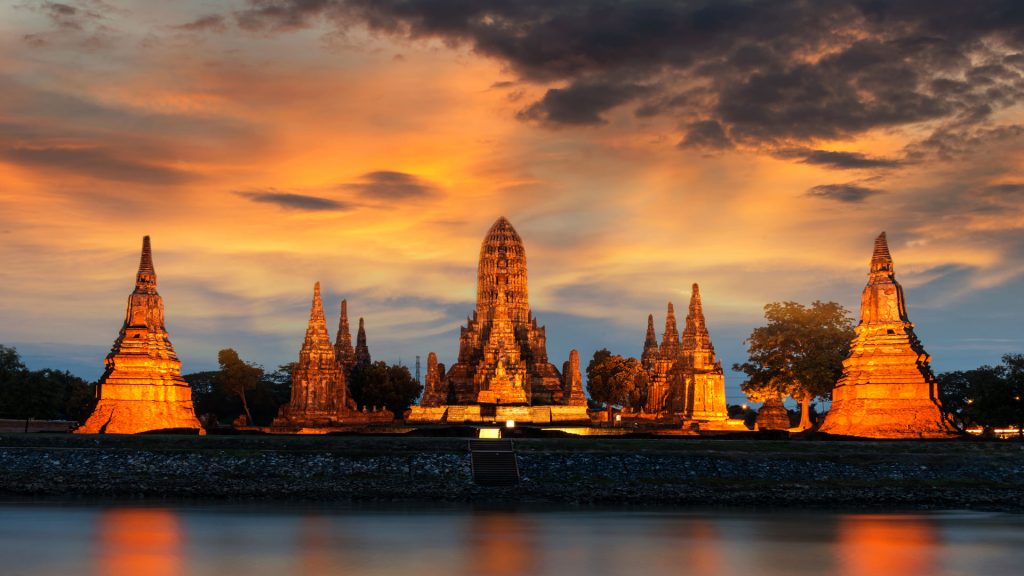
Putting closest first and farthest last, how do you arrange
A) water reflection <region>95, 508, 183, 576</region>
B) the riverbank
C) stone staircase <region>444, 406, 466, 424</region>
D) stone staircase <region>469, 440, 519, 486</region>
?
1. water reflection <region>95, 508, 183, 576</region>
2. the riverbank
3. stone staircase <region>469, 440, 519, 486</region>
4. stone staircase <region>444, 406, 466, 424</region>

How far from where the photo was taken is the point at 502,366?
12431cm

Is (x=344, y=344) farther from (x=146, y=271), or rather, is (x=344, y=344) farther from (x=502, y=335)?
(x=146, y=271)

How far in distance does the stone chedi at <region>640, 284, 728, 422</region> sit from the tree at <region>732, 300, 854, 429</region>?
3284 mm

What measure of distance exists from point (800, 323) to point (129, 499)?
5322cm

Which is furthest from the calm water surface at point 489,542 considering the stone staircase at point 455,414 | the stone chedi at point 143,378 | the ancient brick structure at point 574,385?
the ancient brick structure at point 574,385

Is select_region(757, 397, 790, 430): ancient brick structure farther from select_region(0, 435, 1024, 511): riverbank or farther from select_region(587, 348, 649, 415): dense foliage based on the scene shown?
select_region(587, 348, 649, 415): dense foliage

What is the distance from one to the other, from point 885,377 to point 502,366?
5801 cm

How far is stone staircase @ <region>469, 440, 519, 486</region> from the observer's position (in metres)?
54.3

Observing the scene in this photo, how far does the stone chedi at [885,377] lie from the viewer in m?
69.0

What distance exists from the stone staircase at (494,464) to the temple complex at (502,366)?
48.5 metres

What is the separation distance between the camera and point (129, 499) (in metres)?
51.8

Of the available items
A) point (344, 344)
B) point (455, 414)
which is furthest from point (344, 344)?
point (455, 414)

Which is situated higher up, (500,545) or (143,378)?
(143,378)

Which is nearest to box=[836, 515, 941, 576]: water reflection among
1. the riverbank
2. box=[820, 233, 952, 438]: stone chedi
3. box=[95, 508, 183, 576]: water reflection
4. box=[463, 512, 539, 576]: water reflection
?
the riverbank
